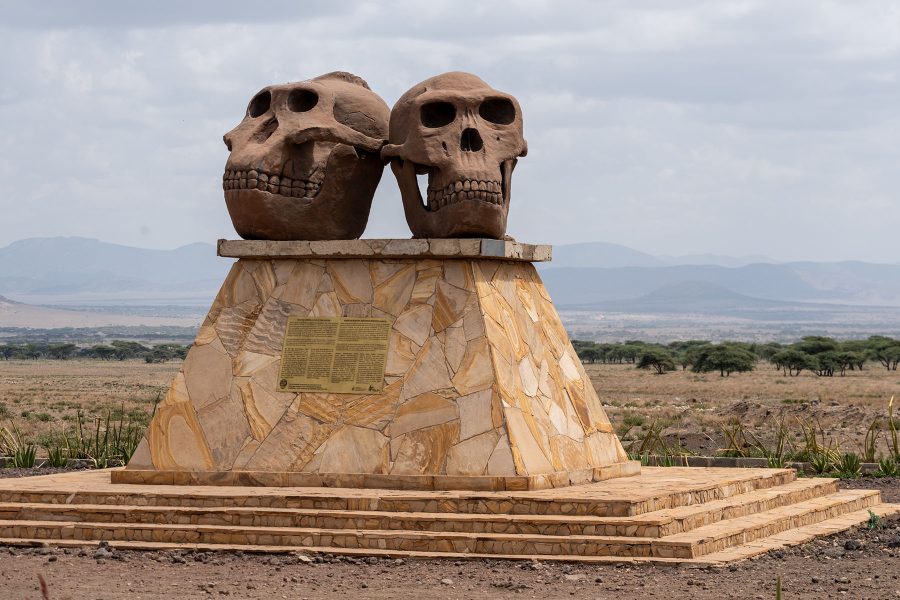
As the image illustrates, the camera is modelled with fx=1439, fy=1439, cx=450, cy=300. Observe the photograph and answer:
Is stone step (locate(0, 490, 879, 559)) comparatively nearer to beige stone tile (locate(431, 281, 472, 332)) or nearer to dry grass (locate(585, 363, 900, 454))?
beige stone tile (locate(431, 281, 472, 332))

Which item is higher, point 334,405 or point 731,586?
point 334,405

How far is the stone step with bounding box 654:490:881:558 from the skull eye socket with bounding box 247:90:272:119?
566 cm

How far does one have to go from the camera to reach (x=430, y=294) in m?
12.2

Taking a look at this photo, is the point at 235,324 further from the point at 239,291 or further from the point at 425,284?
the point at 425,284

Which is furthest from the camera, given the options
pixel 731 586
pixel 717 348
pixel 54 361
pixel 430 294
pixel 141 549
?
pixel 54 361

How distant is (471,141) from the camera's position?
12.6 m

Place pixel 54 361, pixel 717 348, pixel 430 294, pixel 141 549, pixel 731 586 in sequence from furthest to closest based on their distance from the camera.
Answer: pixel 54 361 → pixel 717 348 → pixel 430 294 → pixel 141 549 → pixel 731 586

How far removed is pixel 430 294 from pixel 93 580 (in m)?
3.96

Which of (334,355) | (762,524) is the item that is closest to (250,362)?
(334,355)

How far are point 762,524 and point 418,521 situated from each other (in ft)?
8.93

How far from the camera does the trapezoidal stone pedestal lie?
11523 millimetres

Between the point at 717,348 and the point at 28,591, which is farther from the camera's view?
the point at 717,348

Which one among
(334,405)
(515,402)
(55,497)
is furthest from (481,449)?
(55,497)

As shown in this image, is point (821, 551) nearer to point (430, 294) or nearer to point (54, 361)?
point (430, 294)
